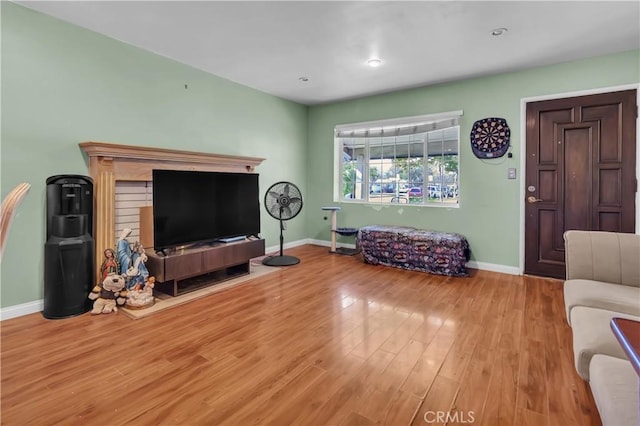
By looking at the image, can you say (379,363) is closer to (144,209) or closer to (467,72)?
(144,209)

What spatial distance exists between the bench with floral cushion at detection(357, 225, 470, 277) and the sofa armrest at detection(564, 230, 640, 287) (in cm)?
151

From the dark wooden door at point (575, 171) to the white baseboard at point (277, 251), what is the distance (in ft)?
0.86

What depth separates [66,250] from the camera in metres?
2.69

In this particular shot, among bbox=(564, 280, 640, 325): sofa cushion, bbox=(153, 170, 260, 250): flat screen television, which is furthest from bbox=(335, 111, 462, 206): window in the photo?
bbox=(564, 280, 640, 325): sofa cushion

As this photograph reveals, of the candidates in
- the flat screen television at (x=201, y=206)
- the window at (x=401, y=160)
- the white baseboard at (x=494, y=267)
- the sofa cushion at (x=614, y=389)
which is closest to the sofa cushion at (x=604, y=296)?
the sofa cushion at (x=614, y=389)

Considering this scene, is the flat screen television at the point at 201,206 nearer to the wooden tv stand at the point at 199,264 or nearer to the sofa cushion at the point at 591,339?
the wooden tv stand at the point at 199,264

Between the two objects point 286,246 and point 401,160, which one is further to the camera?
point 286,246

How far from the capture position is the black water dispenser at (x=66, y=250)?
2.67 meters

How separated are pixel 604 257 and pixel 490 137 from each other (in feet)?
7.22

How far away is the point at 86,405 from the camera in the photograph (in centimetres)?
165

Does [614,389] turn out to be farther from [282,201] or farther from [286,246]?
[286,246]

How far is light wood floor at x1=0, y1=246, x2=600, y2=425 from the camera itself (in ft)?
5.27

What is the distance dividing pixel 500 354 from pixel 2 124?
13.5 ft

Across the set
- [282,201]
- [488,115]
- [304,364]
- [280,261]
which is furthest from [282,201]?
[488,115]
